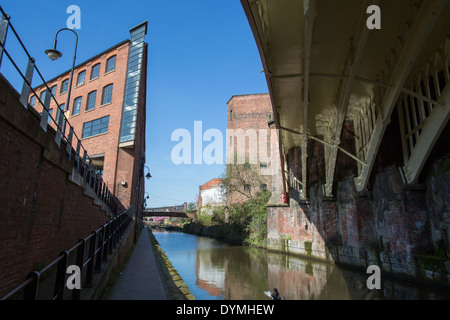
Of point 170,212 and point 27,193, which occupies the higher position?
point 170,212

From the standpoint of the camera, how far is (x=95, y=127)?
840 inches

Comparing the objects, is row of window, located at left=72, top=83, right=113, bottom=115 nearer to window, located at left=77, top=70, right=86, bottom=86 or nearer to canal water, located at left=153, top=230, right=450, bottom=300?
window, located at left=77, top=70, right=86, bottom=86

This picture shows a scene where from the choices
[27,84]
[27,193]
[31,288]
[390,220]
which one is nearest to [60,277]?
[31,288]

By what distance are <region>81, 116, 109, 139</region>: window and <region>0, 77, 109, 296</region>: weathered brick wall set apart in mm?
14987

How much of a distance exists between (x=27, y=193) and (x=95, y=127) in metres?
18.4

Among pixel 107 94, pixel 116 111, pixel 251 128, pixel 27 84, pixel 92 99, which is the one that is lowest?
pixel 27 84

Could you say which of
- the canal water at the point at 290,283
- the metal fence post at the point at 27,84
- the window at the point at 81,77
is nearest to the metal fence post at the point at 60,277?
the metal fence post at the point at 27,84

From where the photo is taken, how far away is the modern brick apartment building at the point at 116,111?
18.6 meters

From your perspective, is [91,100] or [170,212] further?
[170,212]

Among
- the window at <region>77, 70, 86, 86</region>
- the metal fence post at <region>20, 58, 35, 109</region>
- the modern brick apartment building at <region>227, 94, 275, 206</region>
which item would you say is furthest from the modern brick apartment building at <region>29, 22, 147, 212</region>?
the modern brick apartment building at <region>227, 94, 275, 206</region>

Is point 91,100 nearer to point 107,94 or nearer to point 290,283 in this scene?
point 107,94

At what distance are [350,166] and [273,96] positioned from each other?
17.2 feet

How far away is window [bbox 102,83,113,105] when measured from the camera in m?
21.3

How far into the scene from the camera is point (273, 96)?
9.01m
